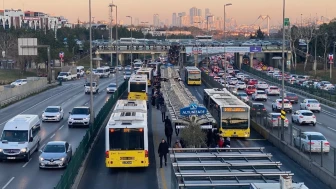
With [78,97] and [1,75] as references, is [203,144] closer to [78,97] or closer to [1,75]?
[78,97]

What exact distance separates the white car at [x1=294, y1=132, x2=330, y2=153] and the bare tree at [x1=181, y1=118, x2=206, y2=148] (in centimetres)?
441

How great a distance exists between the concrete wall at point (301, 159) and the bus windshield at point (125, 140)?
6.90 metres

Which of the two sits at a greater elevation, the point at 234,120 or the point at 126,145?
the point at 126,145

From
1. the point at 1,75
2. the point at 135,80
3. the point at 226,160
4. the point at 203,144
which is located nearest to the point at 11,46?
the point at 1,75

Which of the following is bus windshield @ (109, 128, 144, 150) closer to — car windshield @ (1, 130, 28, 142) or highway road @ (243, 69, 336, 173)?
car windshield @ (1, 130, 28, 142)

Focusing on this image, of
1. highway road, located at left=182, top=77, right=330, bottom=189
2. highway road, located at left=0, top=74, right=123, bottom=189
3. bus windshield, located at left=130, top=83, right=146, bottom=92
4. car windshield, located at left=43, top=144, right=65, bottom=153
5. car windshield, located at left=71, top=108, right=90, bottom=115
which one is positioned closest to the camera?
highway road, located at left=182, top=77, right=330, bottom=189

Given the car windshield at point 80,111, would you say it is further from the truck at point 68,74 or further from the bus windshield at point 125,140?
the truck at point 68,74

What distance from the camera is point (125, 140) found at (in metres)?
23.7

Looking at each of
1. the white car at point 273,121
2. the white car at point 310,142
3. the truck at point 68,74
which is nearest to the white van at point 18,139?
the white car at point 310,142

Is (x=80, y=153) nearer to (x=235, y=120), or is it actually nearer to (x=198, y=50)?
(x=235, y=120)

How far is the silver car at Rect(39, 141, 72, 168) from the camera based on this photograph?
24.8m

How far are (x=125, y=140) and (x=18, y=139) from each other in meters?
5.99

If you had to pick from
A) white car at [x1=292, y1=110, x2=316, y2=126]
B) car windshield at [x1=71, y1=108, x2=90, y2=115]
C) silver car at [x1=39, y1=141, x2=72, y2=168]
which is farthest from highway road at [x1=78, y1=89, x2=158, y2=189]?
white car at [x1=292, y1=110, x2=316, y2=126]

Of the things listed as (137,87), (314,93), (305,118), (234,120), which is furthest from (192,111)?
(314,93)
